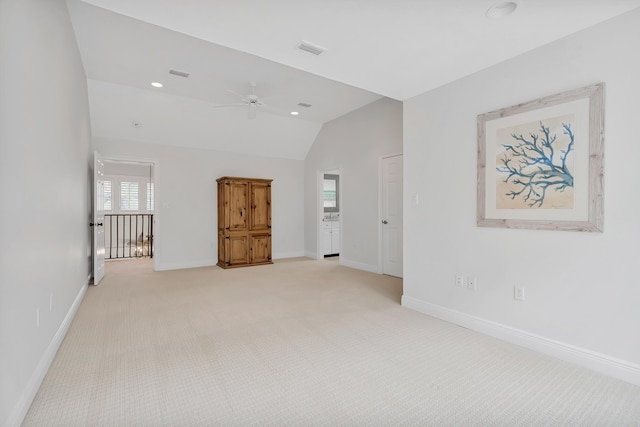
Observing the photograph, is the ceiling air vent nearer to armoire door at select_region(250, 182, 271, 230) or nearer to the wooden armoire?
the wooden armoire

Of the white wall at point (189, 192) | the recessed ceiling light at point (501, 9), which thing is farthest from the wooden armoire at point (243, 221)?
the recessed ceiling light at point (501, 9)

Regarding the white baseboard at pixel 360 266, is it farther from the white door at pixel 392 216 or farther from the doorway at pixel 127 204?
the doorway at pixel 127 204

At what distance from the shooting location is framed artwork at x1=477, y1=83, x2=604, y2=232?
87.9 inches

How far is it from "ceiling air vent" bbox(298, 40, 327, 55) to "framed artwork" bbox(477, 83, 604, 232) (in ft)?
5.24

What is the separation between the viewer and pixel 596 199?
221 cm

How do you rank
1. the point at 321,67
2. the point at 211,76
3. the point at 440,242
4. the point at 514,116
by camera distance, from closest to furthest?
the point at 514,116 → the point at 321,67 → the point at 440,242 → the point at 211,76

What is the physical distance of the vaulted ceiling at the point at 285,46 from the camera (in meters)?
2.03

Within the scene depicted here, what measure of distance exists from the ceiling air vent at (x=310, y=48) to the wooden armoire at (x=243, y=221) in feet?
13.4

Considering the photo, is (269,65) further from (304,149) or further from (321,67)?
(304,149)

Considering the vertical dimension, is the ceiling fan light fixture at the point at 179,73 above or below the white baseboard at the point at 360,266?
above

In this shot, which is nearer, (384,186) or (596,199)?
(596,199)

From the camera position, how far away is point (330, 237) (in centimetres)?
744

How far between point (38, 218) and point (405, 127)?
3.44m

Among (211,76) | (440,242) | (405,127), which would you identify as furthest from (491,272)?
(211,76)
